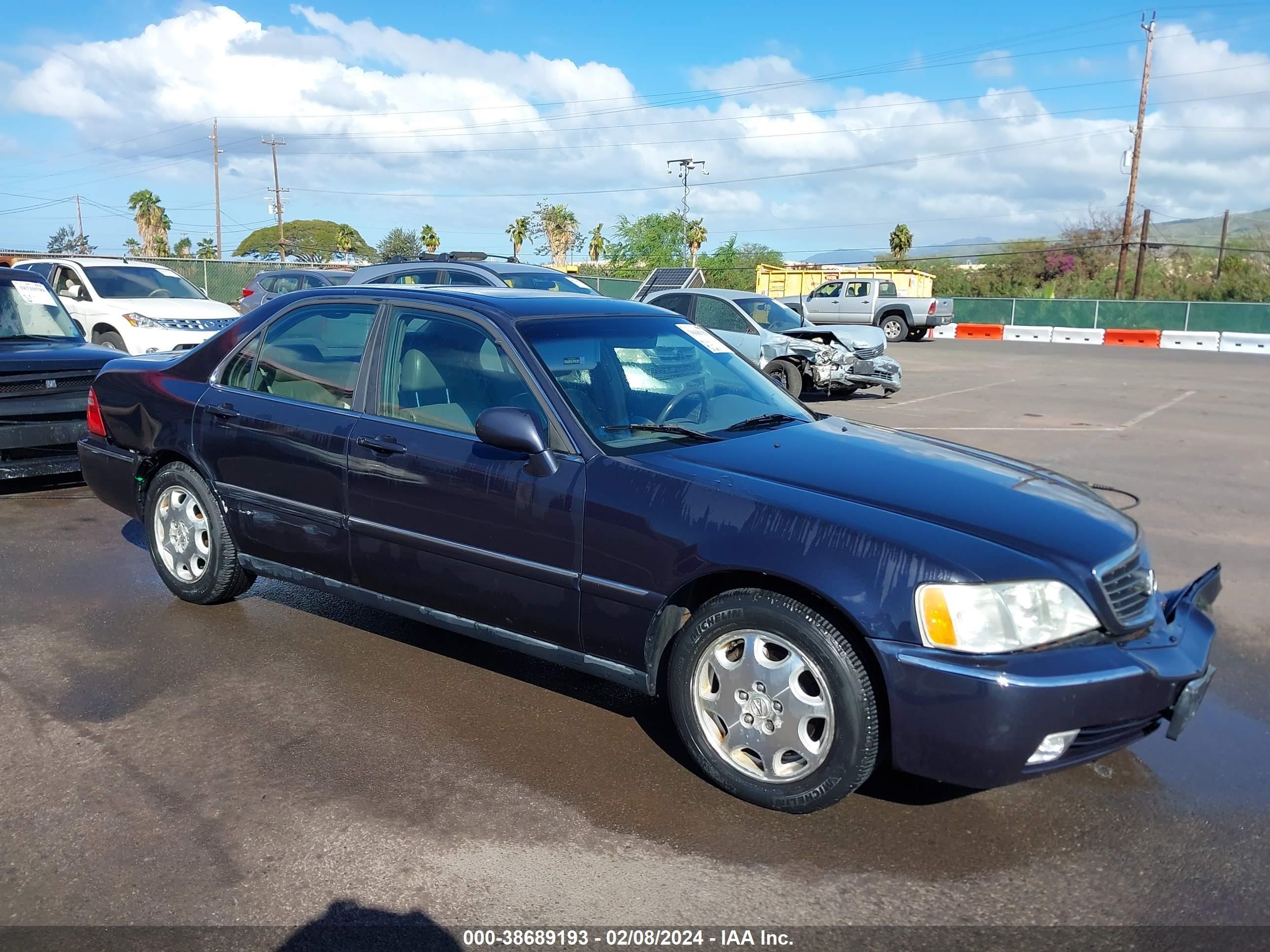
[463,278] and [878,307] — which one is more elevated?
[463,278]

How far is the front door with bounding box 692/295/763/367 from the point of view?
1469cm

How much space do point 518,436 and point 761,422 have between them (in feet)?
3.75

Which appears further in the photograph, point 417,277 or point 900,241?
point 900,241

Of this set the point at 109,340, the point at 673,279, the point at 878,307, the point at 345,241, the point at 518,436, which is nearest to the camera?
the point at 518,436

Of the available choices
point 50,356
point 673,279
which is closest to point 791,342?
point 673,279

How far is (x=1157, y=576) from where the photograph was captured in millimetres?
6180

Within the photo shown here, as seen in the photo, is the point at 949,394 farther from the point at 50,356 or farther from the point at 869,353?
the point at 50,356

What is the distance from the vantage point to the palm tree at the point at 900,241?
2484 inches

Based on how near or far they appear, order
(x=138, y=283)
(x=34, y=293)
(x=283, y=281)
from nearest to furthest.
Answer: (x=34, y=293), (x=138, y=283), (x=283, y=281)

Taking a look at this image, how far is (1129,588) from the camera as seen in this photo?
342cm

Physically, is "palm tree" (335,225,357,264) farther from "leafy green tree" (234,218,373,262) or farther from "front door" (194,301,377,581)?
"front door" (194,301,377,581)

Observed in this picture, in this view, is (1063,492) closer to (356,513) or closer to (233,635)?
(356,513)

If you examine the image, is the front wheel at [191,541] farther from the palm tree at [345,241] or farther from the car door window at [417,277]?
the palm tree at [345,241]

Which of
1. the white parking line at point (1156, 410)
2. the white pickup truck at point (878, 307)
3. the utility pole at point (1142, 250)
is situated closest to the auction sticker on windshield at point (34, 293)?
the white parking line at point (1156, 410)
